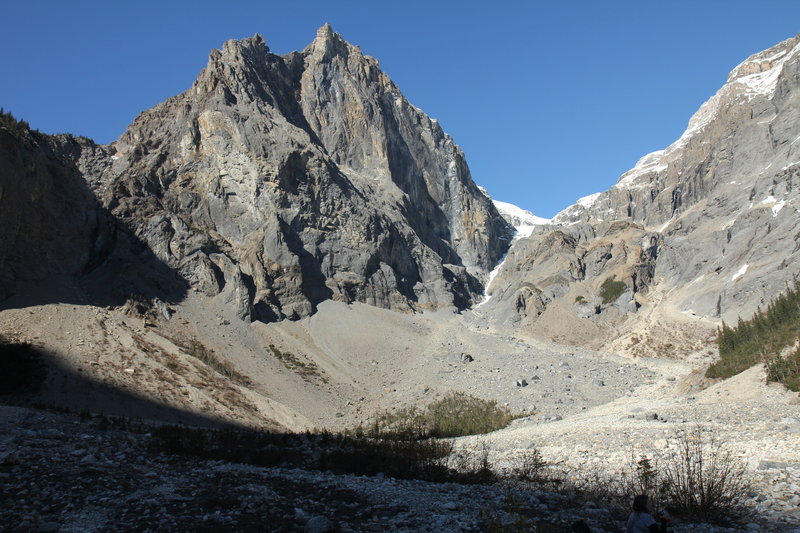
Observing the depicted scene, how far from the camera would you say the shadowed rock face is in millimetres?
80312

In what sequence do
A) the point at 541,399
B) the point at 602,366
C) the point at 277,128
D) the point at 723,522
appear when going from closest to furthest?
1. the point at 723,522
2. the point at 541,399
3. the point at 602,366
4. the point at 277,128

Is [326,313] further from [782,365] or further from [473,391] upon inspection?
[782,365]

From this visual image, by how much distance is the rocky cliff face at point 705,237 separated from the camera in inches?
3113

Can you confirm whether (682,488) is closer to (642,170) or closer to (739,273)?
(739,273)

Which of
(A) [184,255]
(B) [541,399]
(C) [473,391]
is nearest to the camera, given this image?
(B) [541,399]

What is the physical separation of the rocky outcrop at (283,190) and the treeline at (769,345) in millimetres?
56194

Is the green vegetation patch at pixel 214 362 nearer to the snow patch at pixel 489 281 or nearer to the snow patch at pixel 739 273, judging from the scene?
the snow patch at pixel 489 281

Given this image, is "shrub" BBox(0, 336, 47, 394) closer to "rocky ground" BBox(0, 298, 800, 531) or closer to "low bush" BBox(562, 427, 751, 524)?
"rocky ground" BBox(0, 298, 800, 531)

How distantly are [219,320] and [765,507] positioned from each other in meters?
65.5

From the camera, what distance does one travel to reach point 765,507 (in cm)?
1139

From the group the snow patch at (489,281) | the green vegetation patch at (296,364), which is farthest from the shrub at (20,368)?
the snow patch at (489,281)

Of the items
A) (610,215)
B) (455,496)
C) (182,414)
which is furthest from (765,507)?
(610,215)

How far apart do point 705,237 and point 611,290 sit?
74.3 ft

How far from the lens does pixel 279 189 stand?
9294 cm
